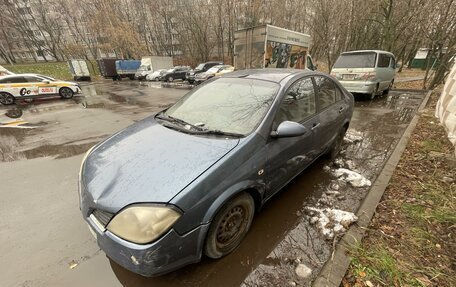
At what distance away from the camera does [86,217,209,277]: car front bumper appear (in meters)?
1.61

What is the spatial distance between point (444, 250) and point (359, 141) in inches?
128

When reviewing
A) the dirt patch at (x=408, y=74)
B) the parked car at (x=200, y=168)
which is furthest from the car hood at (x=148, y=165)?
the dirt patch at (x=408, y=74)

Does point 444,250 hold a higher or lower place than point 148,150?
lower

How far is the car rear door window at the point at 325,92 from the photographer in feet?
10.7

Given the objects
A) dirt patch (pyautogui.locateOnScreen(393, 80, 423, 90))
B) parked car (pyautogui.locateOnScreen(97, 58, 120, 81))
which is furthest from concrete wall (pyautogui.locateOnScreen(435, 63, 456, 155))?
parked car (pyautogui.locateOnScreen(97, 58, 120, 81))

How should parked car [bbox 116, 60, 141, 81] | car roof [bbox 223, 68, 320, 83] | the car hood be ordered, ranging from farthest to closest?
1. parked car [bbox 116, 60, 141, 81]
2. car roof [bbox 223, 68, 320, 83]
3. the car hood

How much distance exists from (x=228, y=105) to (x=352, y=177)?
2.37 meters

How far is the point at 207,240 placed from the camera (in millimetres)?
1977

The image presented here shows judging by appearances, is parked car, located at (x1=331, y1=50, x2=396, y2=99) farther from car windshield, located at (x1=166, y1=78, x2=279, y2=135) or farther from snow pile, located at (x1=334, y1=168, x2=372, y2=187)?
car windshield, located at (x1=166, y1=78, x2=279, y2=135)

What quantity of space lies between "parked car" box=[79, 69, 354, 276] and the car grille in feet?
0.04

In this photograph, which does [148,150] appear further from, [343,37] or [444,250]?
[343,37]

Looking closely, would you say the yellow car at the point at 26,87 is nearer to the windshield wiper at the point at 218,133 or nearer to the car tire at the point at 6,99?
the car tire at the point at 6,99

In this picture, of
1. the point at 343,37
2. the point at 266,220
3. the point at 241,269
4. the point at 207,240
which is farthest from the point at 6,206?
the point at 343,37

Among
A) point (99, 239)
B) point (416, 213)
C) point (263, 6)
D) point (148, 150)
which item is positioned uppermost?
point (263, 6)
